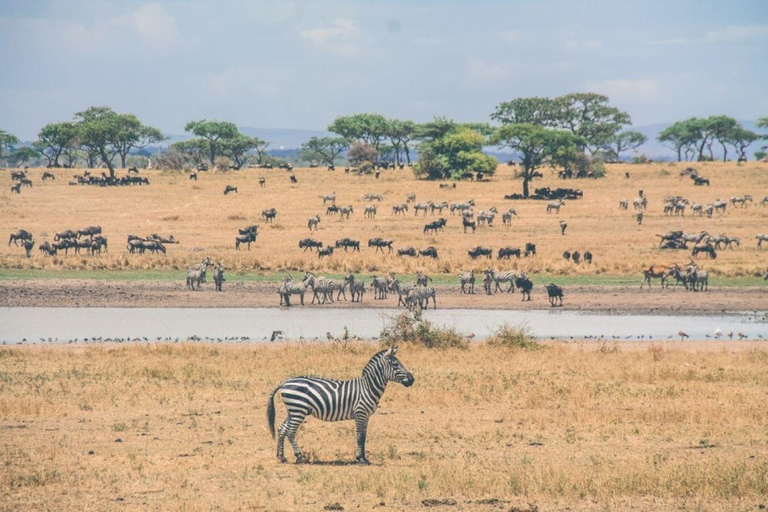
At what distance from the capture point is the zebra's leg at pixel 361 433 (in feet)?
47.5

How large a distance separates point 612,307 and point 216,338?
51.7ft

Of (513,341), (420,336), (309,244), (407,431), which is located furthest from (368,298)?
(407,431)

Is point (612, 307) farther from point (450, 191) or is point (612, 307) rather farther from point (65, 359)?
point (450, 191)

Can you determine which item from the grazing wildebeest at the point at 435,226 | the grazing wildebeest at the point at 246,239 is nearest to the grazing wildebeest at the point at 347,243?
the grazing wildebeest at the point at 246,239

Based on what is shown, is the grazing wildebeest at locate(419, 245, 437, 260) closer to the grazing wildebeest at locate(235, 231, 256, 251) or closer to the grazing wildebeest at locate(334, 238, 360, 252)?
the grazing wildebeest at locate(334, 238, 360, 252)

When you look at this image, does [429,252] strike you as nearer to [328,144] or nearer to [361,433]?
[361,433]

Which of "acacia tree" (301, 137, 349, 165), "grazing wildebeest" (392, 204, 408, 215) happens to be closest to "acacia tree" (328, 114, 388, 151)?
"acacia tree" (301, 137, 349, 165)

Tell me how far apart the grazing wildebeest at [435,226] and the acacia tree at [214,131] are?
211ft

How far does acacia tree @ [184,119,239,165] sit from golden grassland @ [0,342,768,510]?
3743 inches

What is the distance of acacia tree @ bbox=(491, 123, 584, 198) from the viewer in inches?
3189

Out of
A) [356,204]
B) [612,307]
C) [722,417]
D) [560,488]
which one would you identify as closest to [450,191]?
[356,204]

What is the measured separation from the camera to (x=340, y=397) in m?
14.6

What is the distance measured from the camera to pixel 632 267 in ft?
153

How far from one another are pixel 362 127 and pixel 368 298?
81.4 meters
